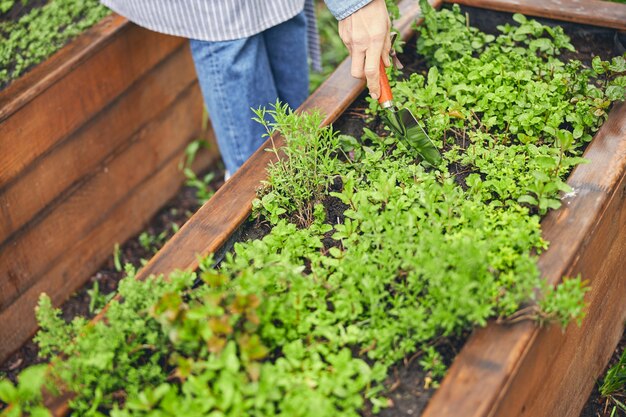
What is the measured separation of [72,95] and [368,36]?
1.29 m

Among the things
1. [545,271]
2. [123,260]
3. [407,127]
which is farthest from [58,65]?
[545,271]

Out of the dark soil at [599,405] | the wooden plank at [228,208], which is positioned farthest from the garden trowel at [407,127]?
the dark soil at [599,405]

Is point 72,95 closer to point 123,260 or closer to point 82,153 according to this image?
point 82,153

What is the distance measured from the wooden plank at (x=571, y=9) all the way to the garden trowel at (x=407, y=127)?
82 cm

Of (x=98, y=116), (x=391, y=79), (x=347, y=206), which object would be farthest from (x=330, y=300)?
(x=98, y=116)

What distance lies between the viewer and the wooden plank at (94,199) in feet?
8.66

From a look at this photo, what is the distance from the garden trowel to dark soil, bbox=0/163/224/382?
1.13 meters

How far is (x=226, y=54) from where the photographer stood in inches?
95.9

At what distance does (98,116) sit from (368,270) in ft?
5.31

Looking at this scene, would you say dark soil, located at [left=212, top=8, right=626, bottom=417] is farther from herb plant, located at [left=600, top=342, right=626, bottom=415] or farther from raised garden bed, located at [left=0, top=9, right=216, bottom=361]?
raised garden bed, located at [left=0, top=9, right=216, bottom=361]

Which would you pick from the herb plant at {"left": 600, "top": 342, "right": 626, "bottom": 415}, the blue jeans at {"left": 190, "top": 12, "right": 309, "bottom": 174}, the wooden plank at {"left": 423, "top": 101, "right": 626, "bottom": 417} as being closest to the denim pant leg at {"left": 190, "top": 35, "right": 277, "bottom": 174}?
the blue jeans at {"left": 190, "top": 12, "right": 309, "bottom": 174}

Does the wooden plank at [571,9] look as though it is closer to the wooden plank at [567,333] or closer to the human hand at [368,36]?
the wooden plank at [567,333]

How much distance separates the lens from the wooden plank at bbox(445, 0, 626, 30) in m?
2.48

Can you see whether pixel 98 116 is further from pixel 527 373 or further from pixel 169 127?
pixel 527 373
